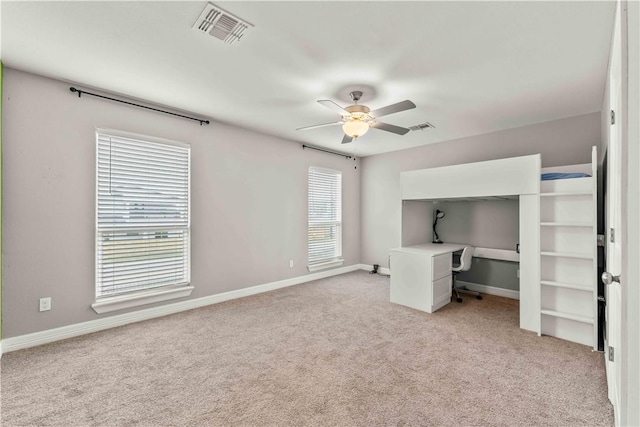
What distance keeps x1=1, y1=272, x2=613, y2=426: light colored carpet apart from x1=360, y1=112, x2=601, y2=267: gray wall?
7.17ft

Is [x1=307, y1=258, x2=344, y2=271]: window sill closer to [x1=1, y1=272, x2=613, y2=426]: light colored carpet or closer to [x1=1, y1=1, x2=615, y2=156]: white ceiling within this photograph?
[x1=1, y1=272, x2=613, y2=426]: light colored carpet

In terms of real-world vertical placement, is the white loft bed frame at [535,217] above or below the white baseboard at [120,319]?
above

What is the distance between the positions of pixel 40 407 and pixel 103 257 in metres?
1.60

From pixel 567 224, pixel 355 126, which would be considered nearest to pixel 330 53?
pixel 355 126

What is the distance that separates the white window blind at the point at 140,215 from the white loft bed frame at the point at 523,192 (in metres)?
3.73

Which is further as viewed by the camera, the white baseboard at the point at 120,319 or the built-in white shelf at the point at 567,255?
the built-in white shelf at the point at 567,255

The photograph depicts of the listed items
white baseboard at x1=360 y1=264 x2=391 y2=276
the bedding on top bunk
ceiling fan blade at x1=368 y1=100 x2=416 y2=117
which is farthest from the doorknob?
white baseboard at x1=360 y1=264 x2=391 y2=276

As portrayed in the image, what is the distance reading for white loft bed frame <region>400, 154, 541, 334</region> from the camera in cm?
321

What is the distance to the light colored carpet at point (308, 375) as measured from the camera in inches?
75.2

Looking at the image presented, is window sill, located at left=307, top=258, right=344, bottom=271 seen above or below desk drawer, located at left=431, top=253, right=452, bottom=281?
below

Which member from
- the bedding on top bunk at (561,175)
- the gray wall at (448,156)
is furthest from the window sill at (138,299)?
the bedding on top bunk at (561,175)

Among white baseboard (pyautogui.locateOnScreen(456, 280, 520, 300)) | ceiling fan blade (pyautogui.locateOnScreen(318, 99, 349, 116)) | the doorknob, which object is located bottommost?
white baseboard (pyautogui.locateOnScreen(456, 280, 520, 300))

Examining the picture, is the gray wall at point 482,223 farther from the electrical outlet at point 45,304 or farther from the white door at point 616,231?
the electrical outlet at point 45,304

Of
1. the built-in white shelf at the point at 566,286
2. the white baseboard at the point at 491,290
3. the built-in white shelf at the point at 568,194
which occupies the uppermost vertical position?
the built-in white shelf at the point at 568,194
